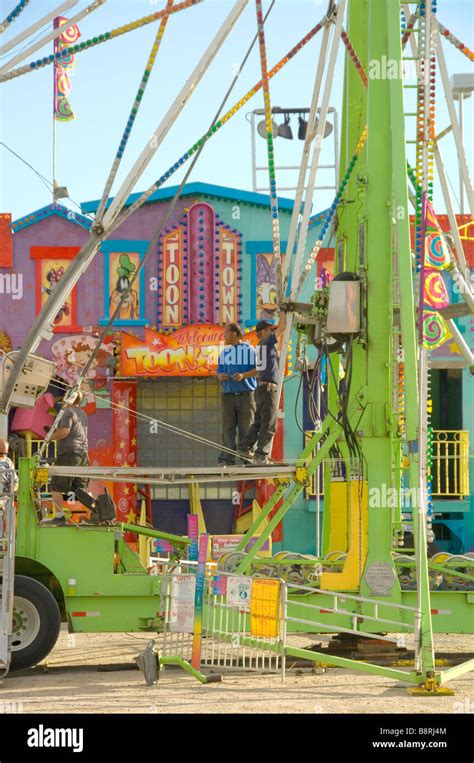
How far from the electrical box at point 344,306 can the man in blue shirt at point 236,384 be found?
5.92ft

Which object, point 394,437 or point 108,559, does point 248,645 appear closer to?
point 108,559

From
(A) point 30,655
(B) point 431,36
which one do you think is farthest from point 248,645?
(B) point 431,36

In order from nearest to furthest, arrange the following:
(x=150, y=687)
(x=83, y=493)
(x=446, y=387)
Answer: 1. (x=150, y=687)
2. (x=83, y=493)
3. (x=446, y=387)

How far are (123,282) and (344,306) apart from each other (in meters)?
11.3

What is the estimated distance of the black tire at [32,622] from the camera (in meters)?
13.8

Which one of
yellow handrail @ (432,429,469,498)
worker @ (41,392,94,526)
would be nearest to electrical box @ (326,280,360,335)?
worker @ (41,392,94,526)

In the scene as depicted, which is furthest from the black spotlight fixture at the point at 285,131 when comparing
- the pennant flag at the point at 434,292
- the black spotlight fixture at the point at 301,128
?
the pennant flag at the point at 434,292

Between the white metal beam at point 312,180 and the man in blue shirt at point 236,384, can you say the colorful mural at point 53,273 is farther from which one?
the white metal beam at point 312,180

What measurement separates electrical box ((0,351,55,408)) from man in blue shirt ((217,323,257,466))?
2501mm

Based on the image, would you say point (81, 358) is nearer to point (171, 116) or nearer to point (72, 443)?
point (72, 443)

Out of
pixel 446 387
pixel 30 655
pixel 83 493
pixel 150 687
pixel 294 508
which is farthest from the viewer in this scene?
pixel 446 387

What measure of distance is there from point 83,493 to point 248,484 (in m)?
10.0

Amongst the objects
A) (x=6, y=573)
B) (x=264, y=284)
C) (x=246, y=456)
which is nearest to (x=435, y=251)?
(x=246, y=456)

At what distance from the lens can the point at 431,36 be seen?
46.2 ft
